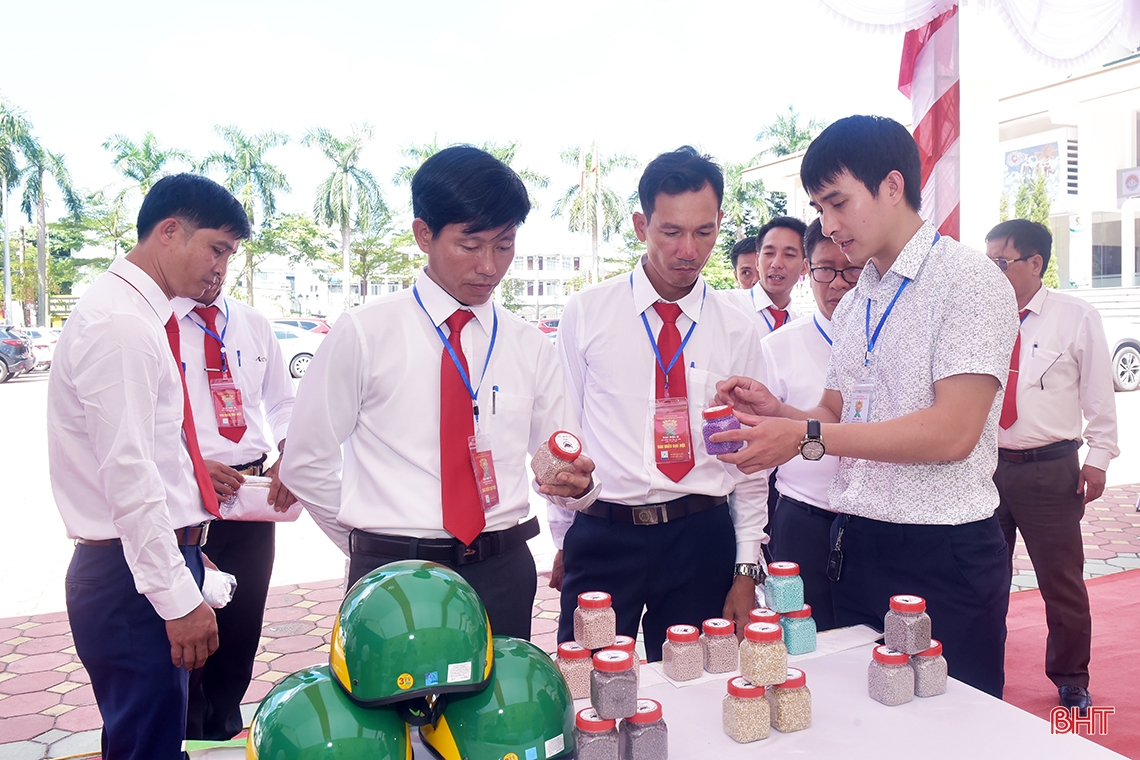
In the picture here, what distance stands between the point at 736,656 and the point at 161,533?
1.25 meters

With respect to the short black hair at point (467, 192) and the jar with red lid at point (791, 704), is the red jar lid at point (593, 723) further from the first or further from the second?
the short black hair at point (467, 192)

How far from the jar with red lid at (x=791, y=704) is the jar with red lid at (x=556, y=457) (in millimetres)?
535

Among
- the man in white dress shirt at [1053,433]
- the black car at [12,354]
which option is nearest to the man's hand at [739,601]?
the man in white dress shirt at [1053,433]

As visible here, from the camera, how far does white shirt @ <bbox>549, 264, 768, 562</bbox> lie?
2275 millimetres

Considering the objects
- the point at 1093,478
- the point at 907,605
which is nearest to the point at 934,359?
the point at 907,605

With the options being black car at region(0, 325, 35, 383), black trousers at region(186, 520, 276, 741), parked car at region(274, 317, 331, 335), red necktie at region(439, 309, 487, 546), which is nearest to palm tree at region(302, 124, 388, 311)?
parked car at region(274, 317, 331, 335)

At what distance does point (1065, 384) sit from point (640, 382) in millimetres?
1975

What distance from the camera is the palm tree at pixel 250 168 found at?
28.4m

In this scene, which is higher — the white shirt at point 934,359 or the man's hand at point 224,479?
the white shirt at point 934,359

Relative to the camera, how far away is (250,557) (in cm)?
290

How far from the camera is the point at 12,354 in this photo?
54.4ft

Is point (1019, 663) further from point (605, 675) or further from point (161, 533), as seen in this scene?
point (161, 533)

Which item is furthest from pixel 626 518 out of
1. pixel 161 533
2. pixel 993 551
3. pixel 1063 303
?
pixel 1063 303

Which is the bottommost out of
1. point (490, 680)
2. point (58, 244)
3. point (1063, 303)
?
point (490, 680)
